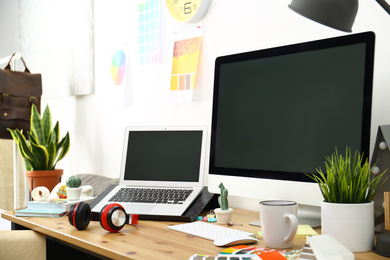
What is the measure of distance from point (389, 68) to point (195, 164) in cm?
73

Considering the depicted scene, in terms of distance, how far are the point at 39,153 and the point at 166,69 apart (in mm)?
813

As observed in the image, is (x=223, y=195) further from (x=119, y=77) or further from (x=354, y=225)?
(x=119, y=77)

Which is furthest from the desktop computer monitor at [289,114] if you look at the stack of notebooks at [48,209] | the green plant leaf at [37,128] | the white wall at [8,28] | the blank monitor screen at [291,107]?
the white wall at [8,28]

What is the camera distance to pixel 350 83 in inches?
44.2

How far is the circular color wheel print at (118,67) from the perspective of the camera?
2246 mm

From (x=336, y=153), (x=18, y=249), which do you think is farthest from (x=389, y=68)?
(x=18, y=249)

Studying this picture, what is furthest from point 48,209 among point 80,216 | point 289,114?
point 289,114

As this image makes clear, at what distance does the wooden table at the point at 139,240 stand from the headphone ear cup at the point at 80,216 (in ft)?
0.06

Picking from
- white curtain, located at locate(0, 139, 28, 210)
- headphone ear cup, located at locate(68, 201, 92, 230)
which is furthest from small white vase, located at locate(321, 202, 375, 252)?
white curtain, located at locate(0, 139, 28, 210)

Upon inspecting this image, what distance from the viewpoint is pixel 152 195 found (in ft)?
5.18

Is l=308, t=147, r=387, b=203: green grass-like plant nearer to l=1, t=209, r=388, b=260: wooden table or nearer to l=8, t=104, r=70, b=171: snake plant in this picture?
l=1, t=209, r=388, b=260: wooden table

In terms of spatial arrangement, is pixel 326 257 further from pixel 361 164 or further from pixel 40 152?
pixel 40 152

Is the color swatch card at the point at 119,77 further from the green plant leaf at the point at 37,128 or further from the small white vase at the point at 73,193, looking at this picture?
the small white vase at the point at 73,193

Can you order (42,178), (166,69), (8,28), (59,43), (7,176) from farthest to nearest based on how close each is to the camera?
(8,28), (7,176), (59,43), (42,178), (166,69)
